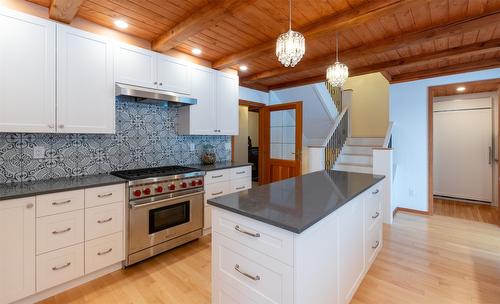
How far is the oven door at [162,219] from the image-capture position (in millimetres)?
2396

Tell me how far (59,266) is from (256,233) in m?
1.82

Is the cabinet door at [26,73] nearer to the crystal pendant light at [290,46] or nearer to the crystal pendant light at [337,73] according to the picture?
the crystal pendant light at [290,46]

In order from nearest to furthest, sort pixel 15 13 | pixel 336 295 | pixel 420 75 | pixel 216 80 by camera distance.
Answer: pixel 336 295
pixel 15 13
pixel 216 80
pixel 420 75

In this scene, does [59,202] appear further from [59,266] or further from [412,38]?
[412,38]

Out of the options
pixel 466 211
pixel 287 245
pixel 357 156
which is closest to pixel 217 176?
pixel 287 245

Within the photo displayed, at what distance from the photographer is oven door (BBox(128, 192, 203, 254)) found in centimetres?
240

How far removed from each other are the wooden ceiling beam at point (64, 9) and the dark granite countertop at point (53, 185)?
146cm

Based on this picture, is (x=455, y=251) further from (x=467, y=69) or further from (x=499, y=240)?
(x=467, y=69)

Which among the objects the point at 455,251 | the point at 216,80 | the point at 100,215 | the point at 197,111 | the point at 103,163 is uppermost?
the point at 216,80

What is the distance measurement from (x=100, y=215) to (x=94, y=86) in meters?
1.24

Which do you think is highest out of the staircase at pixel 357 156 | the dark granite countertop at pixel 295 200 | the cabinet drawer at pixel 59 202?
the staircase at pixel 357 156

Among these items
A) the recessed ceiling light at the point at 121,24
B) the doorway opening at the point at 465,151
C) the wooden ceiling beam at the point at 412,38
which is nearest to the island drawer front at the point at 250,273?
the recessed ceiling light at the point at 121,24

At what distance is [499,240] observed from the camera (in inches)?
120

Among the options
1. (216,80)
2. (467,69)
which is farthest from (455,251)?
(216,80)
